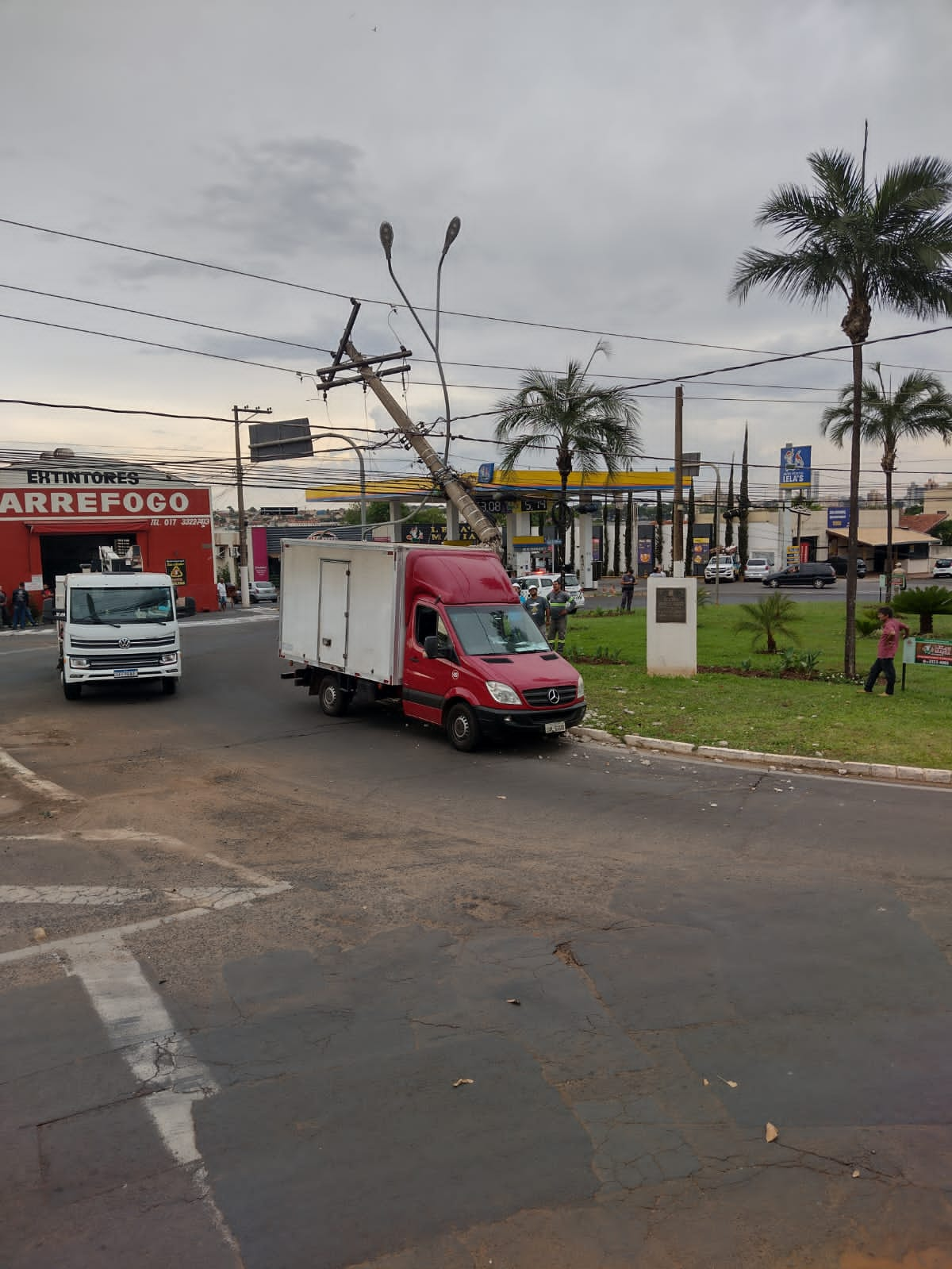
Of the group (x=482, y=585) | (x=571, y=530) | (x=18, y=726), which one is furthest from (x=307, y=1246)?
(x=571, y=530)

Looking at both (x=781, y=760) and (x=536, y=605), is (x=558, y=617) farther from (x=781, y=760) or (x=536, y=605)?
(x=781, y=760)

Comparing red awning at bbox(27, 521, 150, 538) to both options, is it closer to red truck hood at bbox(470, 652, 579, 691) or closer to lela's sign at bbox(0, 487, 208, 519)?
lela's sign at bbox(0, 487, 208, 519)

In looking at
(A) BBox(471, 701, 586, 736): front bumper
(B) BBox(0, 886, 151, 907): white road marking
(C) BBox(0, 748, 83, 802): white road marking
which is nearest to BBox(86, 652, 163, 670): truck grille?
(C) BBox(0, 748, 83, 802): white road marking

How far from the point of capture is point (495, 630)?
547 inches

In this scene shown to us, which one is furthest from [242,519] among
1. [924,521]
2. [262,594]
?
[924,521]

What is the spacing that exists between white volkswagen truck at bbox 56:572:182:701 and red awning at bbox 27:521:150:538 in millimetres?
25107

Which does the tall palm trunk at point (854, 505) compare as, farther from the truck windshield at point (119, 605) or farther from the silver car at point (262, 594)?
the silver car at point (262, 594)

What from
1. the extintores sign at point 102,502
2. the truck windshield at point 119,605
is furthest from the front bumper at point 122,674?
the extintores sign at point 102,502

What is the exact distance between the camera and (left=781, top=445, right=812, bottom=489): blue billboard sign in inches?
2067

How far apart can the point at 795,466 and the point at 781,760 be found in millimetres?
44122

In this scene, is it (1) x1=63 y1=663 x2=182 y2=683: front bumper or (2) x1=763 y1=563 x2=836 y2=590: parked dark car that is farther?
(2) x1=763 y1=563 x2=836 y2=590: parked dark car

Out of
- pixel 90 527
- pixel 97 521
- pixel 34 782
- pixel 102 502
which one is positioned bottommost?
pixel 34 782

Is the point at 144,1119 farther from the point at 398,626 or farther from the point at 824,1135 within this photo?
the point at 398,626

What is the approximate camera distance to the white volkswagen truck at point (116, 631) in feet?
56.7
